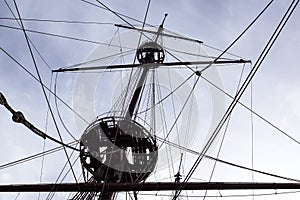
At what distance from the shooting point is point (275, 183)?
9281 millimetres

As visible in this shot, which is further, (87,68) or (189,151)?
(87,68)

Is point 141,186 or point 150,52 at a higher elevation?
point 150,52

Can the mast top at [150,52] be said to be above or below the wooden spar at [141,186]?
above

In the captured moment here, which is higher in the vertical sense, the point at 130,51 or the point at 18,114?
the point at 130,51

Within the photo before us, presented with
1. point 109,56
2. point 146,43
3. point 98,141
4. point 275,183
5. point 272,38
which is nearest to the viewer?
point 272,38

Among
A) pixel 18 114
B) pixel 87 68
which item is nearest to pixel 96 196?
pixel 87 68

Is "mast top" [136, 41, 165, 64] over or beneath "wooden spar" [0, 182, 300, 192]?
over

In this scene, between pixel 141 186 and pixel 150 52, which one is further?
pixel 150 52

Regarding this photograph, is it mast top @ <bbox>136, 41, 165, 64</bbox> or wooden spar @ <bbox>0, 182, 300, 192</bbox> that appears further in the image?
mast top @ <bbox>136, 41, 165, 64</bbox>

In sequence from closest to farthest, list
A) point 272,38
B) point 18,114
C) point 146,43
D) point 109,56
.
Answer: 1. point 272,38
2. point 18,114
3. point 109,56
4. point 146,43

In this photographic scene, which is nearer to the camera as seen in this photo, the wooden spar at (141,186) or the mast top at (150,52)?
the wooden spar at (141,186)

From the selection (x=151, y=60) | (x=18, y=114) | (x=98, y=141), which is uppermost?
(x=151, y=60)

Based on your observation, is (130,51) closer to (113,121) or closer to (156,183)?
(113,121)

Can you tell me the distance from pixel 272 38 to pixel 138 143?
23.3 feet
